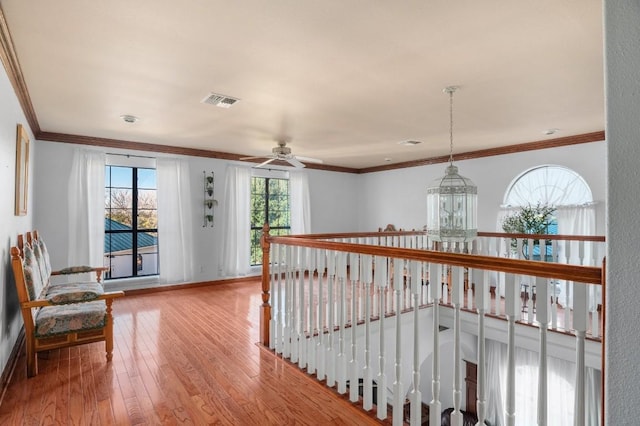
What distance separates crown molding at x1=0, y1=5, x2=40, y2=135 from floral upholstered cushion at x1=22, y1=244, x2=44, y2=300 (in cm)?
142

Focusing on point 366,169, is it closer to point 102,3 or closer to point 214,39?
point 214,39

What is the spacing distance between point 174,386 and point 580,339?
8.23 feet

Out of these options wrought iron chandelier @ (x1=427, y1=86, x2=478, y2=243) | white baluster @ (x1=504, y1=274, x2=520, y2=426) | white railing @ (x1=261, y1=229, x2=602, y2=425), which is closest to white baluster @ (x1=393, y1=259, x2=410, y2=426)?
white railing @ (x1=261, y1=229, x2=602, y2=425)

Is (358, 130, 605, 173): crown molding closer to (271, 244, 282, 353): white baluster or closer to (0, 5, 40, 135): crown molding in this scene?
(271, 244, 282, 353): white baluster

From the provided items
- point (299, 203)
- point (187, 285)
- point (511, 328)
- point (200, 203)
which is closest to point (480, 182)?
point (299, 203)

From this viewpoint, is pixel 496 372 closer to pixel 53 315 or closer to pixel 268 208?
pixel 268 208

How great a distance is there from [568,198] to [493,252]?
68.8 inches

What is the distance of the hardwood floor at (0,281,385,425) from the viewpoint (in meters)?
2.09

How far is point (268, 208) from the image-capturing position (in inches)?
280

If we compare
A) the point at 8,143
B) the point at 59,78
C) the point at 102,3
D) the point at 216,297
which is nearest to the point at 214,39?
the point at 102,3

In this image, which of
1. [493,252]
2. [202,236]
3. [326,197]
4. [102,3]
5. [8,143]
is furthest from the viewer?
[326,197]

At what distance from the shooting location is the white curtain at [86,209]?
4914mm

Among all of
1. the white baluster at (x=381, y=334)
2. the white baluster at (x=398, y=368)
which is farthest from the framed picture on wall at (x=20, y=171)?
the white baluster at (x=398, y=368)

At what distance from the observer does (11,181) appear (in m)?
2.84
